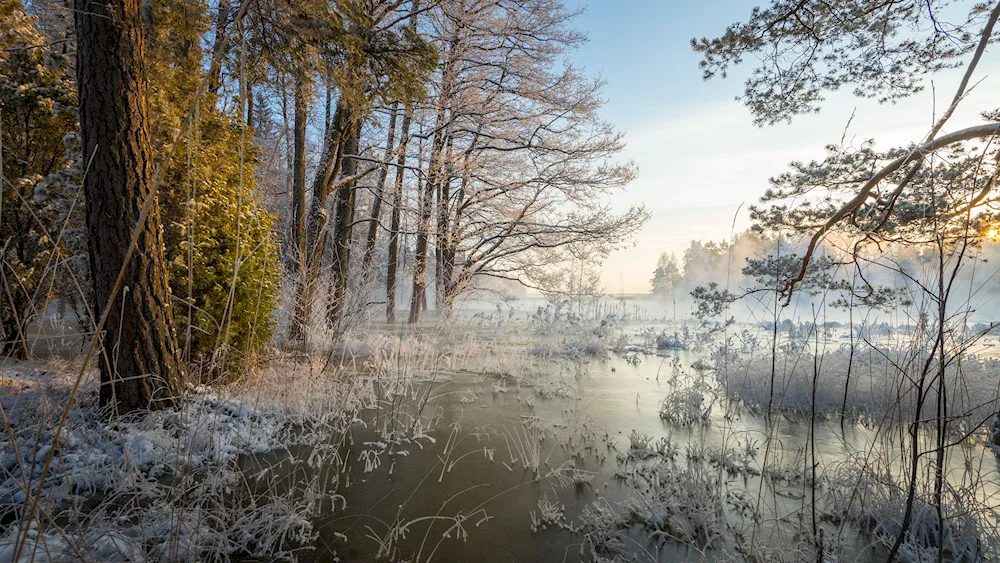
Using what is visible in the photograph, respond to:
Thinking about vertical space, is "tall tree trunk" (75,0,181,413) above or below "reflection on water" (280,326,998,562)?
above

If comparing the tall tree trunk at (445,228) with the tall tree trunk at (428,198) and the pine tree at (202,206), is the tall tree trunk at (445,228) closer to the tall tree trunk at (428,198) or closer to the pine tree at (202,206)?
the tall tree trunk at (428,198)

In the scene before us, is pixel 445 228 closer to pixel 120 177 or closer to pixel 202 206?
pixel 202 206

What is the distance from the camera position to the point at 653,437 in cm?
447

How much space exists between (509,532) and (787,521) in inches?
72.8

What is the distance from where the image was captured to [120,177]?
3.31 meters

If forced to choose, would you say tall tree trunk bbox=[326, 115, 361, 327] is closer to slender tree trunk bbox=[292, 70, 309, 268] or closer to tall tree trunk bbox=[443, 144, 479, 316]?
slender tree trunk bbox=[292, 70, 309, 268]

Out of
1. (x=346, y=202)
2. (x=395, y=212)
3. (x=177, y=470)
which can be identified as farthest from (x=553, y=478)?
(x=395, y=212)

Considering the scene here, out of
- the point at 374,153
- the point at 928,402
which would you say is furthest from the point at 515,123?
the point at 928,402

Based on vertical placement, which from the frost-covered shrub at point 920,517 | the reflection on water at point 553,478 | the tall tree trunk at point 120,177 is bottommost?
the reflection on water at point 553,478

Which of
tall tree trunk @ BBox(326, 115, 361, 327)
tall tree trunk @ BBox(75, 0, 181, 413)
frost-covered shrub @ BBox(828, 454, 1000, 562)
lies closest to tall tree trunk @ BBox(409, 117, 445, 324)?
tall tree trunk @ BBox(326, 115, 361, 327)

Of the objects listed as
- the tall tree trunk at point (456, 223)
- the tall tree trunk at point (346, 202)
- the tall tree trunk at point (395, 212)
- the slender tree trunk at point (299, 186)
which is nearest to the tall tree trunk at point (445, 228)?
the tall tree trunk at point (456, 223)

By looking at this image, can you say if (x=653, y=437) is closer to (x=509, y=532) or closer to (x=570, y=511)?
(x=570, y=511)

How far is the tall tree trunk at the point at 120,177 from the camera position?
10.6ft

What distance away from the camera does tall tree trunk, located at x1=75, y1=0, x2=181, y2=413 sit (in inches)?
127
